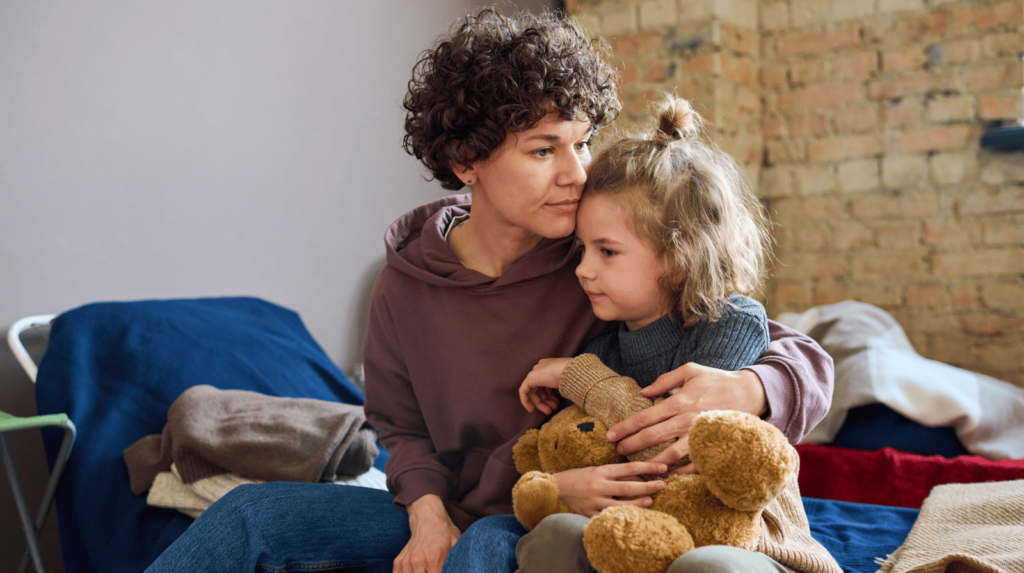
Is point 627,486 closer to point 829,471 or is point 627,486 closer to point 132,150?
point 829,471

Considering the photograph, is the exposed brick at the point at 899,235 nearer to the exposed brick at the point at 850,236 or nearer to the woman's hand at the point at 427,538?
the exposed brick at the point at 850,236

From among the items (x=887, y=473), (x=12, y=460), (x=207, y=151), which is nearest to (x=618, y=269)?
(x=887, y=473)

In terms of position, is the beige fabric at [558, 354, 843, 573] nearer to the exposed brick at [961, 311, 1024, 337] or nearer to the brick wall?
the brick wall

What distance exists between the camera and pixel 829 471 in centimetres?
175

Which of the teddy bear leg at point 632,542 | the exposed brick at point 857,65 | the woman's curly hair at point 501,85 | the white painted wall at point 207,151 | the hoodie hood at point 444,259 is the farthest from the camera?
the exposed brick at point 857,65

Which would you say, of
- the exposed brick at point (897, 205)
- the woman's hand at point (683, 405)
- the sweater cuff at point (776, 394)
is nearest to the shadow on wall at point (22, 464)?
the woman's hand at point (683, 405)

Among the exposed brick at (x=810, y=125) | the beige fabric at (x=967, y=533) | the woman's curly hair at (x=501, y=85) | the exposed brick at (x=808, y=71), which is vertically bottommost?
the beige fabric at (x=967, y=533)

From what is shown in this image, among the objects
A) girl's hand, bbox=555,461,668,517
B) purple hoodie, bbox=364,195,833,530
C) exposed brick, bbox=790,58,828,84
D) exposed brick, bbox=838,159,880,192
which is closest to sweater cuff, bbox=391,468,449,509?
purple hoodie, bbox=364,195,833,530

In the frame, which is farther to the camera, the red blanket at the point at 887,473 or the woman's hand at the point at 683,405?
the red blanket at the point at 887,473

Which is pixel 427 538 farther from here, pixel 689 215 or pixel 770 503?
pixel 689 215

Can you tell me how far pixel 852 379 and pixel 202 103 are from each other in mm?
1971

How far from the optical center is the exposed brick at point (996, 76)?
8.08 feet

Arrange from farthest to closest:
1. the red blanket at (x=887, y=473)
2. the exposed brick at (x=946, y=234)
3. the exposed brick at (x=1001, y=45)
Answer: the exposed brick at (x=946, y=234) < the exposed brick at (x=1001, y=45) < the red blanket at (x=887, y=473)

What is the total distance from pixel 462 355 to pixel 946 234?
219 centimetres
